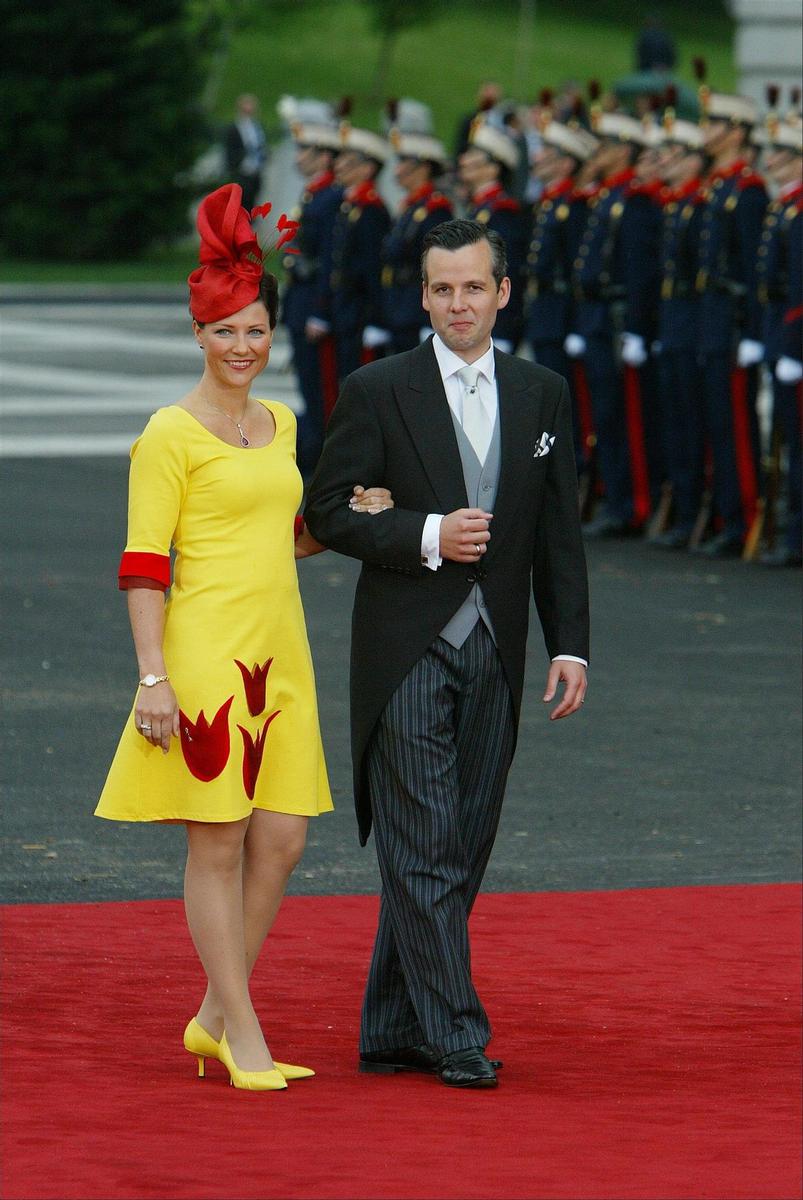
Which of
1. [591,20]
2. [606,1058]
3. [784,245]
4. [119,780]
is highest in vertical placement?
[591,20]

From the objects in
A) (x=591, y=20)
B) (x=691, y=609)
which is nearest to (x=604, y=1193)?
(x=691, y=609)

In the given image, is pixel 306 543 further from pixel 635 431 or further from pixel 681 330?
pixel 635 431

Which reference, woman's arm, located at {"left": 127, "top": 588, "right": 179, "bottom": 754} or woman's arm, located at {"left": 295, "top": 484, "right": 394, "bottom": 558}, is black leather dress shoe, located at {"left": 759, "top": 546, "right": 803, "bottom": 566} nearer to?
woman's arm, located at {"left": 295, "top": 484, "right": 394, "bottom": 558}

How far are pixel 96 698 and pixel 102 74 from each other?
28.6m

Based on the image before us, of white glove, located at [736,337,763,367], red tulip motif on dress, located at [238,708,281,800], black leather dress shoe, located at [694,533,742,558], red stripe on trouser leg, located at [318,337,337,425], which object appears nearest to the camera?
red tulip motif on dress, located at [238,708,281,800]

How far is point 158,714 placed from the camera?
4.78m

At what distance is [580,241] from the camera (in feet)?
47.2

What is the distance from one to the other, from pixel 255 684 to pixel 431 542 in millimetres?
447

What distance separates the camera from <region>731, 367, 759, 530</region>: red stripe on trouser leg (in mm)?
13242

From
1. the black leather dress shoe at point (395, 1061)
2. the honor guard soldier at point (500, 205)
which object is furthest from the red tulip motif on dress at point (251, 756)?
the honor guard soldier at point (500, 205)

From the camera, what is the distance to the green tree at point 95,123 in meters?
36.8

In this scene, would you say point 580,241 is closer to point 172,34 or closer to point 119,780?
point 119,780

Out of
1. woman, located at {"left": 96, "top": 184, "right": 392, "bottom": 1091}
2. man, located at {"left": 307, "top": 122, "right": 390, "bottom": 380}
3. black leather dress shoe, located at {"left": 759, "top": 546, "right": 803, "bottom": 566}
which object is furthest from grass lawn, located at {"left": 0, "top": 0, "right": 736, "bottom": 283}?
woman, located at {"left": 96, "top": 184, "right": 392, "bottom": 1091}

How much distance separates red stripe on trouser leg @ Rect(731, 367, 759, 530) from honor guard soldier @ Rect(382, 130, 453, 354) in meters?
2.49
